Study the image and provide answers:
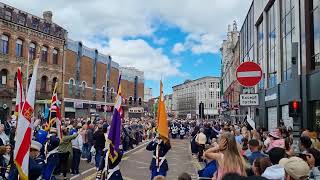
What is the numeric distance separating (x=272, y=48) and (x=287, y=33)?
3.89 meters

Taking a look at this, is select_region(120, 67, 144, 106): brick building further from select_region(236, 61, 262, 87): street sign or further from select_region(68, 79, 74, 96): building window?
select_region(236, 61, 262, 87): street sign

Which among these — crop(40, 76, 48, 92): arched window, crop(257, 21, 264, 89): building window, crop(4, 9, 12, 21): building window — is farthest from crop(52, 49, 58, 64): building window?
crop(257, 21, 264, 89): building window

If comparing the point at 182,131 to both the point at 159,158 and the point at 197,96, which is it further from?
the point at 197,96

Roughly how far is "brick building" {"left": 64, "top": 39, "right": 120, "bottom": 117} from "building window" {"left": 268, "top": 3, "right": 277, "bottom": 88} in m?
25.3

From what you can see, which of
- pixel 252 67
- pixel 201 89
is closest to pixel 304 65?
pixel 252 67

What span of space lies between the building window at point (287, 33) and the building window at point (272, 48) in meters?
1.78

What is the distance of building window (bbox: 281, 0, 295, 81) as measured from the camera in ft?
68.9

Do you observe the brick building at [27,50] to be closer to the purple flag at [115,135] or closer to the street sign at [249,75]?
the street sign at [249,75]

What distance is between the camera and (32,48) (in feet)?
150

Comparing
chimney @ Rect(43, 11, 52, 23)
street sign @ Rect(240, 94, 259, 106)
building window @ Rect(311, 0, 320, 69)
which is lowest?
street sign @ Rect(240, 94, 259, 106)

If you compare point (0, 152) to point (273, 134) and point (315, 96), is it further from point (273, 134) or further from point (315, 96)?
point (315, 96)

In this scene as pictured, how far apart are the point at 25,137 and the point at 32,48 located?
40956mm

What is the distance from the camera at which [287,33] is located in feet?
72.0

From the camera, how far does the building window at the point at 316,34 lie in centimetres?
1712
